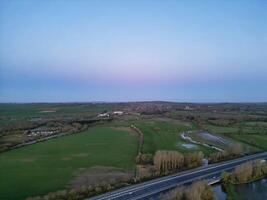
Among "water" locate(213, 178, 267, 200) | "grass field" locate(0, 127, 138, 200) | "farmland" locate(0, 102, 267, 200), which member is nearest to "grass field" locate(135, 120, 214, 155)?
"farmland" locate(0, 102, 267, 200)

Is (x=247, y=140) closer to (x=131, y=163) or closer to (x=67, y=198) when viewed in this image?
(x=131, y=163)

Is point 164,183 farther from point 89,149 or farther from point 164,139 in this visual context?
point 164,139

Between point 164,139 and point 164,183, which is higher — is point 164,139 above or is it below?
above

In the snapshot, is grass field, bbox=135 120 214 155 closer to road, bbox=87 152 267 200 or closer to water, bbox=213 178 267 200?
road, bbox=87 152 267 200

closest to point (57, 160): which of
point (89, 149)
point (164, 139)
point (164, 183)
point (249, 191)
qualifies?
point (89, 149)

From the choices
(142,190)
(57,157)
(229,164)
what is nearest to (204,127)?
(229,164)

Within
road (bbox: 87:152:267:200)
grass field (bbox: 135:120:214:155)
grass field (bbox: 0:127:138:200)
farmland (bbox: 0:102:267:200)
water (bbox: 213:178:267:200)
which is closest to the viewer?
road (bbox: 87:152:267:200)
